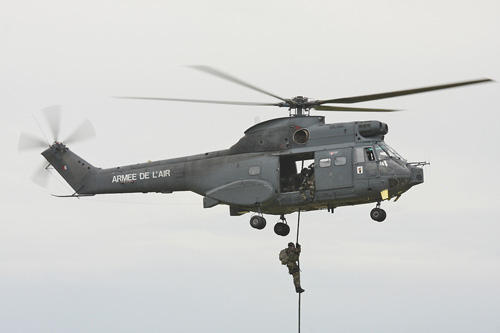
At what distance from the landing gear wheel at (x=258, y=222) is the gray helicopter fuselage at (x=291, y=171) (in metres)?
0.32

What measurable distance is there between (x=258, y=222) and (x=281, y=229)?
1.19m

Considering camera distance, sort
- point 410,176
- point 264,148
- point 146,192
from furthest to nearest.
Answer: point 146,192 → point 264,148 → point 410,176

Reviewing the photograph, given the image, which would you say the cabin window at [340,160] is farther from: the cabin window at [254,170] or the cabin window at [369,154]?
the cabin window at [254,170]

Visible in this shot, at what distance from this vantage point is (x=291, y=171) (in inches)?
1367

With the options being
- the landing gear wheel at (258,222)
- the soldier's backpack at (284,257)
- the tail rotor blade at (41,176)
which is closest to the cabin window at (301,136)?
the landing gear wheel at (258,222)

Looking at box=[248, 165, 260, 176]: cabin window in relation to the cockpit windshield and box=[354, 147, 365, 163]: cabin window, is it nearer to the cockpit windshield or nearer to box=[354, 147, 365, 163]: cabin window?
box=[354, 147, 365, 163]: cabin window

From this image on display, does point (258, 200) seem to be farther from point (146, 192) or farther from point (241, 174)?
point (146, 192)

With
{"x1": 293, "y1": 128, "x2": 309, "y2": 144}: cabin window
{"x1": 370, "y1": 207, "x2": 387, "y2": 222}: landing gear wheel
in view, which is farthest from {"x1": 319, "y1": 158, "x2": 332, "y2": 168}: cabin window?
{"x1": 370, "y1": 207, "x2": 387, "y2": 222}: landing gear wheel

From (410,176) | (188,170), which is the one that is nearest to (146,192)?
(188,170)

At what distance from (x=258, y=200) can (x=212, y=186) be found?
7.13 feet

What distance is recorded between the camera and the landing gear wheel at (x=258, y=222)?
33906mm

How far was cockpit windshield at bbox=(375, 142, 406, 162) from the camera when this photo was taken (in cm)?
3250

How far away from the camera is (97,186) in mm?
37719

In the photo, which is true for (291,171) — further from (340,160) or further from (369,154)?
(369,154)
